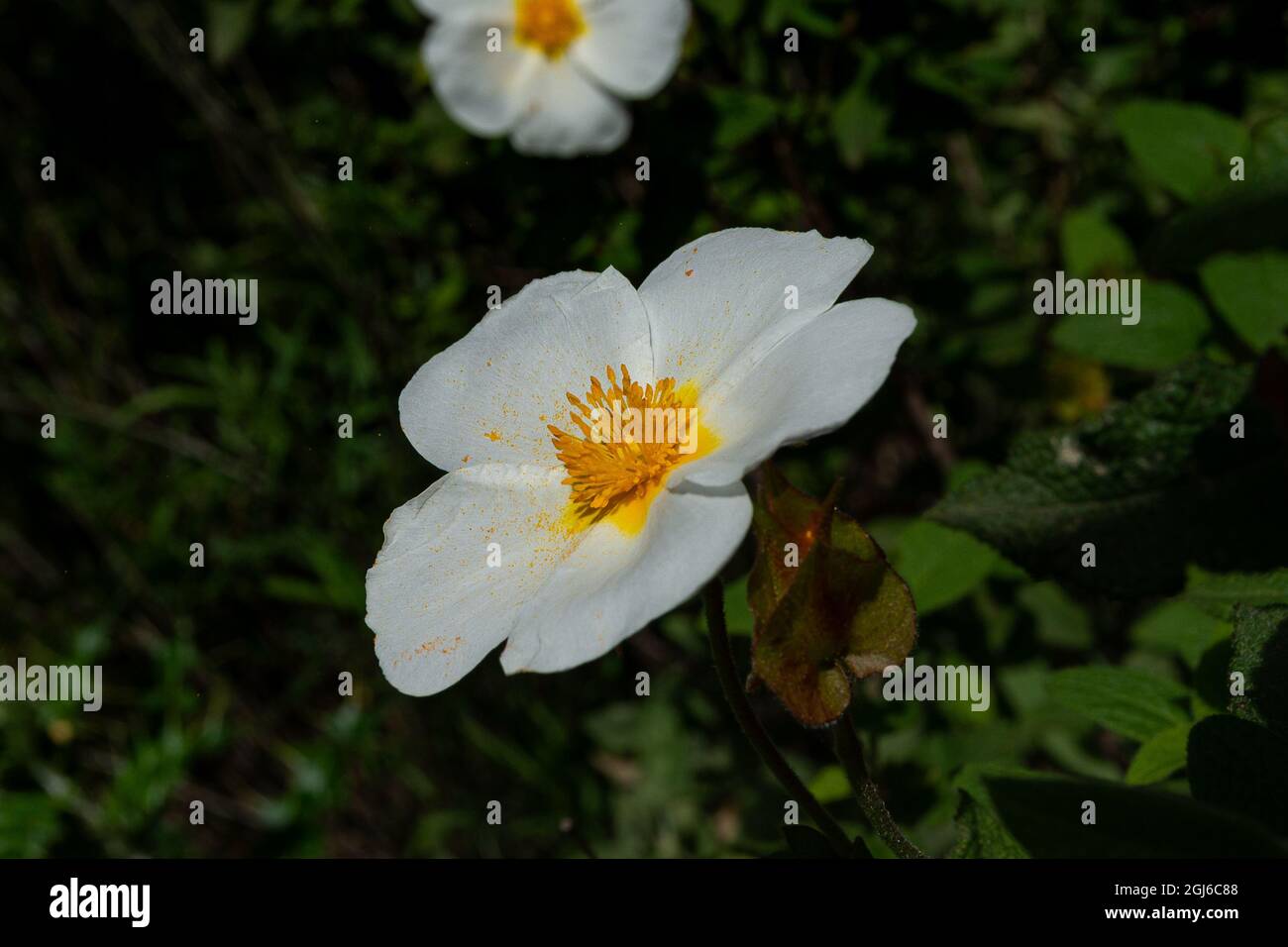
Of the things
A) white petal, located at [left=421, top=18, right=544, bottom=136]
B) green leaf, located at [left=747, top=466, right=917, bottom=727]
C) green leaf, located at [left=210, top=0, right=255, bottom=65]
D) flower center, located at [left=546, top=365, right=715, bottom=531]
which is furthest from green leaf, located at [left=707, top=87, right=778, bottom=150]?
green leaf, located at [left=747, top=466, right=917, bottom=727]

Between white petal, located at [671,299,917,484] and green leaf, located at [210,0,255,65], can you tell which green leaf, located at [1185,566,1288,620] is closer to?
white petal, located at [671,299,917,484]

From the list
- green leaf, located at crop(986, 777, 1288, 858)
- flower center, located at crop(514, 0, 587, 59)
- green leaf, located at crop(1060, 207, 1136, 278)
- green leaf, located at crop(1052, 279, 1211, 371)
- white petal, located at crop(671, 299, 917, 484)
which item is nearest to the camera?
green leaf, located at crop(986, 777, 1288, 858)

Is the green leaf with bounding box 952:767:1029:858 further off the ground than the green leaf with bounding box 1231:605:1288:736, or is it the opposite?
the green leaf with bounding box 1231:605:1288:736

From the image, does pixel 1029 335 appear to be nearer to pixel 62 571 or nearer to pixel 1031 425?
pixel 1031 425

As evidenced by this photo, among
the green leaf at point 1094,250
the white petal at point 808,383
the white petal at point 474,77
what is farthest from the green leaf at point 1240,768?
the white petal at point 474,77

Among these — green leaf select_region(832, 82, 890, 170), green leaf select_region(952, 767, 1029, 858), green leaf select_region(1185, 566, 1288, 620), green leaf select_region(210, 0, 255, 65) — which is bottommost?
green leaf select_region(952, 767, 1029, 858)

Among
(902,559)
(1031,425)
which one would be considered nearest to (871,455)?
(1031,425)
